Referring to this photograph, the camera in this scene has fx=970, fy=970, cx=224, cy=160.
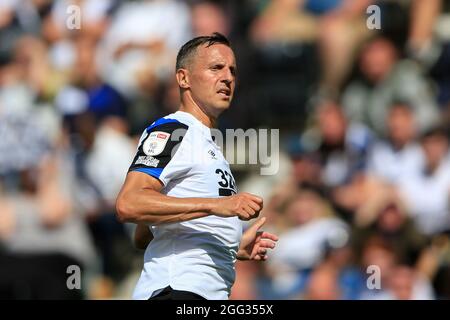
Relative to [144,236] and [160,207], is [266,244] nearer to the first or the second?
[144,236]

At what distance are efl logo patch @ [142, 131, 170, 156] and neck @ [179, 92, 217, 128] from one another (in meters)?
0.42

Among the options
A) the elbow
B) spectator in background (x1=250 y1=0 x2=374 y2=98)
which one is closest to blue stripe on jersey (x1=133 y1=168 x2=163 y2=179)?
the elbow

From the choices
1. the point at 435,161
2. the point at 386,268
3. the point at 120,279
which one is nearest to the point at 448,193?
the point at 435,161

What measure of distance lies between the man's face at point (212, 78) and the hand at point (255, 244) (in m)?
0.70

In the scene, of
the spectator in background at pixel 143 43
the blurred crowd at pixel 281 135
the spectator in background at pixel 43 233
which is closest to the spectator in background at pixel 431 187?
the blurred crowd at pixel 281 135

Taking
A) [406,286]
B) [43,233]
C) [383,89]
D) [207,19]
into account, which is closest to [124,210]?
[406,286]

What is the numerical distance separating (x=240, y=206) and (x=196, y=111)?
0.95 metres

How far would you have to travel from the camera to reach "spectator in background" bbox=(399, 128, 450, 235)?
9.53 metres

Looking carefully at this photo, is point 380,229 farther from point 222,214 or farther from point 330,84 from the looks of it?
point 222,214

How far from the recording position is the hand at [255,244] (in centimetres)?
548

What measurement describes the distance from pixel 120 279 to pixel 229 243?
16.6 ft

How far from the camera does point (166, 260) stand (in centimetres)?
508

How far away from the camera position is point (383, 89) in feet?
33.5

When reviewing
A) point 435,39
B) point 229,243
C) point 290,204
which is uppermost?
point 435,39
